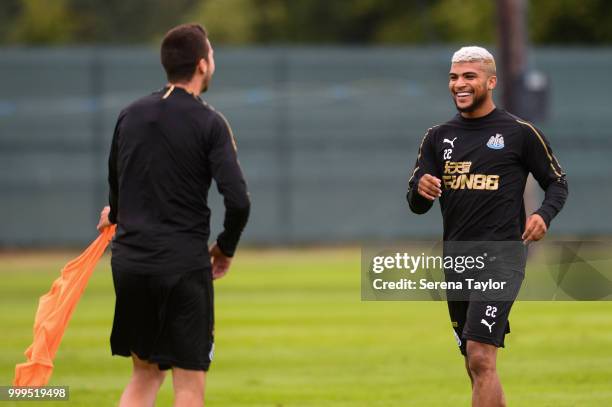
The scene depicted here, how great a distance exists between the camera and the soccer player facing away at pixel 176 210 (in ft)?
23.6

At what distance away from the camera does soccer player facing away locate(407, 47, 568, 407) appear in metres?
8.23

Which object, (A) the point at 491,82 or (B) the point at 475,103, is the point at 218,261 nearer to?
(B) the point at 475,103

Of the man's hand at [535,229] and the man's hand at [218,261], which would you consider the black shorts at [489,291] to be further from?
the man's hand at [218,261]

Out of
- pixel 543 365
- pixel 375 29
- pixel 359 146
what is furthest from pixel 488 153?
pixel 375 29

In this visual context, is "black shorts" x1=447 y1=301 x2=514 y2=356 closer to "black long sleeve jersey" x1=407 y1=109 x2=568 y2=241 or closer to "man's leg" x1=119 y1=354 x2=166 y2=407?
"black long sleeve jersey" x1=407 y1=109 x2=568 y2=241

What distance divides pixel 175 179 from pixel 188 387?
1120mm

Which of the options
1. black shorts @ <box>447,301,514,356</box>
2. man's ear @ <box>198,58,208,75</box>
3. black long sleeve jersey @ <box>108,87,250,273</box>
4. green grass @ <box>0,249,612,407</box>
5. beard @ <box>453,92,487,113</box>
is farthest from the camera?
green grass @ <box>0,249,612,407</box>

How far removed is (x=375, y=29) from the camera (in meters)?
42.9

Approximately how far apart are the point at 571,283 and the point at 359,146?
68.8 feet

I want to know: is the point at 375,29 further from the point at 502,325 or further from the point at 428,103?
the point at 502,325

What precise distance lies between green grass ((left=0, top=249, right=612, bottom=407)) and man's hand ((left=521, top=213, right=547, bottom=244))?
2.57 m

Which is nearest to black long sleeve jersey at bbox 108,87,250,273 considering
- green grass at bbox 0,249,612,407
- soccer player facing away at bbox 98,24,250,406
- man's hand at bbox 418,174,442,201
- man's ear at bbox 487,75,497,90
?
soccer player facing away at bbox 98,24,250,406

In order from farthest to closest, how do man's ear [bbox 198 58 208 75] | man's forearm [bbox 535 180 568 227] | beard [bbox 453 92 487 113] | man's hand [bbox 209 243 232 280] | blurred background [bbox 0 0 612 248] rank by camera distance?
blurred background [bbox 0 0 612 248] < beard [bbox 453 92 487 113] < man's forearm [bbox 535 180 568 227] < man's hand [bbox 209 243 232 280] < man's ear [bbox 198 58 208 75]

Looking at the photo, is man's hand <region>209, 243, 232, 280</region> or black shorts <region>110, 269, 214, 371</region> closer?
black shorts <region>110, 269, 214, 371</region>
